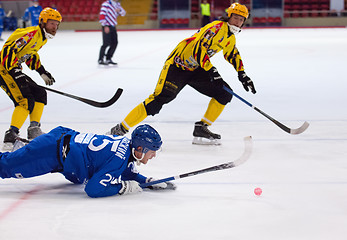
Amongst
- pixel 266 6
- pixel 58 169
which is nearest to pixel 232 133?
pixel 58 169

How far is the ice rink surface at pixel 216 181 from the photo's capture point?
8.57 feet

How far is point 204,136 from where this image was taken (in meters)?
4.54

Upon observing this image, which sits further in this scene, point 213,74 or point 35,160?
point 213,74

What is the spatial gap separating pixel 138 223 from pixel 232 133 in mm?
2362

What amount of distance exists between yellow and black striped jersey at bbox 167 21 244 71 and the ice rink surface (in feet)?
2.03

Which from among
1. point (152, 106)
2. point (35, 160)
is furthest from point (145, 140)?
point (152, 106)

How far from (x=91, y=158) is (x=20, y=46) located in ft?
5.04

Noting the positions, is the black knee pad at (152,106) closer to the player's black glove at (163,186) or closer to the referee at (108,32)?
the player's black glove at (163,186)

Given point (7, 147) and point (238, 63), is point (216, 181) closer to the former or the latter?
point (238, 63)

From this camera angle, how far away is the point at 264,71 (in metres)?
9.19

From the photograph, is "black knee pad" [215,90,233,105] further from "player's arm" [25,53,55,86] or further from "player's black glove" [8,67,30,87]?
"player's black glove" [8,67,30,87]

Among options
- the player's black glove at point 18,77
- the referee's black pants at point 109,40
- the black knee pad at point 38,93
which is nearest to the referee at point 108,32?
the referee's black pants at point 109,40

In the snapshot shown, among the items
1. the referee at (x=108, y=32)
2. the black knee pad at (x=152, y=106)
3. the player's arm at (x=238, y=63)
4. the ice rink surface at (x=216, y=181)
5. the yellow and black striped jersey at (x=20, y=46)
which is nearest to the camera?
the ice rink surface at (x=216, y=181)

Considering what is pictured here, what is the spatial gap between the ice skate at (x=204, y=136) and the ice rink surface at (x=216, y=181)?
0.08 metres
